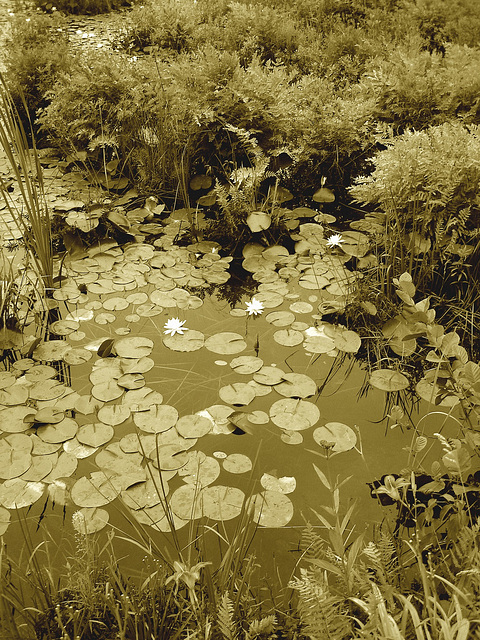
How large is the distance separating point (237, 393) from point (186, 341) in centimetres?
35

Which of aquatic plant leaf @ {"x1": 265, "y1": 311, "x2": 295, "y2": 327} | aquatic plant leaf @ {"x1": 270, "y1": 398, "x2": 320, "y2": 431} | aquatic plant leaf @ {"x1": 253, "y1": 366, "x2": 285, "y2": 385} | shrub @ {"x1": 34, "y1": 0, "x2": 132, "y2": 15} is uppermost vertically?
shrub @ {"x1": 34, "y1": 0, "x2": 132, "y2": 15}

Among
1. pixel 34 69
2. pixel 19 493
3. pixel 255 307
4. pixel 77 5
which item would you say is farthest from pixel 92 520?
pixel 77 5

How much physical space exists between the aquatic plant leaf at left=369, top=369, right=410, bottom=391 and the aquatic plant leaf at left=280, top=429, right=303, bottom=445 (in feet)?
1.20

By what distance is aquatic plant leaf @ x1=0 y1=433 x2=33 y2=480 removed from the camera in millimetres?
1662

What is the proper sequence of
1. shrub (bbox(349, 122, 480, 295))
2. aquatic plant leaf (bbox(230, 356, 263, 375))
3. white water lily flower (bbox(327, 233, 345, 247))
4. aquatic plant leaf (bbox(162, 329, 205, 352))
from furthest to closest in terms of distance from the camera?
white water lily flower (bbox(327, 233, 345, 247))
shrub (bbox(349, 122, 480, 295))
aquatic plant leaf (bbox(162, 329, 205, 352))
aquatic plant leaf (bbox(230, 356, 263, 375))

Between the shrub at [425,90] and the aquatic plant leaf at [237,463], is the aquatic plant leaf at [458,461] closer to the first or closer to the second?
the aquatic plant leaf at [237,463]

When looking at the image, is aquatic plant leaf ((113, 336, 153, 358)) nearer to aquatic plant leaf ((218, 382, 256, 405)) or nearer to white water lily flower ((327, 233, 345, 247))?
A: aquatic plant leaf ((218, 382, 256, 405))

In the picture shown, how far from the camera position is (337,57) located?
13.7 ft

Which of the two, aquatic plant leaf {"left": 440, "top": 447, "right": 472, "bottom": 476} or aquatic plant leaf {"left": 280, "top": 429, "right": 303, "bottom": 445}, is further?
aquatic plant leaf {"left": 280, "top": 429, "right": 303, "bottom": 445}

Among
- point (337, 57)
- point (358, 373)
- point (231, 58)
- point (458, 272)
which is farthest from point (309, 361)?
point (337, 57)

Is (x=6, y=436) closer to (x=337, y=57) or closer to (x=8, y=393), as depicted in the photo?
(x=8, y=393)

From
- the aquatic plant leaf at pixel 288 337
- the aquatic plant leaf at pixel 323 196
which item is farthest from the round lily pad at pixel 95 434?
the aquatic plant leaf at pixel 323 196

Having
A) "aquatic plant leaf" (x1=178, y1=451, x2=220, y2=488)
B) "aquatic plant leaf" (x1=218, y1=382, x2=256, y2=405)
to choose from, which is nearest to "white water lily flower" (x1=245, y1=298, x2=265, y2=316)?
"aquatic plant leaf" (x1=218, y1=382, x2=256, y2=405)

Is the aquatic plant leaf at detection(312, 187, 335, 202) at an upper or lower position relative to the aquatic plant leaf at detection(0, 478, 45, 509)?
upper
